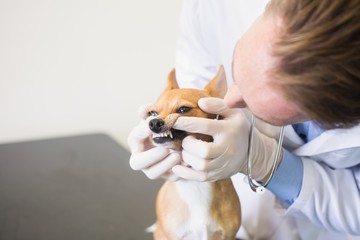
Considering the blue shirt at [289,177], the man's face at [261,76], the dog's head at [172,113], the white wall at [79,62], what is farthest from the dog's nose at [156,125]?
the white wall at [79,62]

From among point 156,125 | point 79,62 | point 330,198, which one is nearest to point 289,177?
point 330,198

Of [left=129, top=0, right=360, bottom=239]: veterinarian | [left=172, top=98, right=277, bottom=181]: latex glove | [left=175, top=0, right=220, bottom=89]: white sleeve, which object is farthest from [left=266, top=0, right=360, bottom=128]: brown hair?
[left=175, top=0, right=220, bottom=89]: white sleeve

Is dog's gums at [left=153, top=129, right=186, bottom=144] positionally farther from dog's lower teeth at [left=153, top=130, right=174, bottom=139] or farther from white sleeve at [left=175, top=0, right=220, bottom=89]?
white sleeve at [left=175, top=0, right=220, bottom=89]

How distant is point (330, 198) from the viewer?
650mm

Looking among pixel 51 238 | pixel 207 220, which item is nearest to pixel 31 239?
pixel 51 238

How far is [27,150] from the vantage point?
110 cm

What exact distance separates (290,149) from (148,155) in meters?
0.34

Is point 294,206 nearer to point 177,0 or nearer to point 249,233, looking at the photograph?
point 249,233

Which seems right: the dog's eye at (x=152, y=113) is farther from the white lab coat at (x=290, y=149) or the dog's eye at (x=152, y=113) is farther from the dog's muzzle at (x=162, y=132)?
the white lab coat at (x=290, y=149)

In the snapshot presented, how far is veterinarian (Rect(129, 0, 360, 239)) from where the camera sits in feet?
1.03

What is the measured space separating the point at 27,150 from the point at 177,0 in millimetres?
693

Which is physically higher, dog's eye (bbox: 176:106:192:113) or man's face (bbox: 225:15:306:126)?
man's face (bbox: 225:15:306:126)

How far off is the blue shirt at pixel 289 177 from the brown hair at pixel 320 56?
0.29 meters

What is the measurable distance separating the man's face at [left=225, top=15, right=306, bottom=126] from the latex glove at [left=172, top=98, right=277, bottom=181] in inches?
3.3
